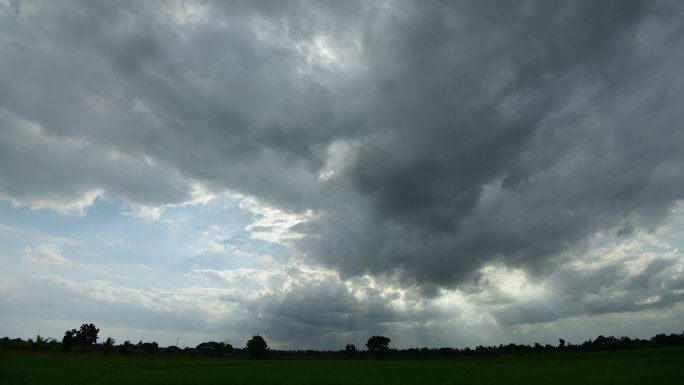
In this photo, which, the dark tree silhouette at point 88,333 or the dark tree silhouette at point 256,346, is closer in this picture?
the dark tree silhouette at point 88,333

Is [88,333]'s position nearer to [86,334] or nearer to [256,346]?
[86,334]

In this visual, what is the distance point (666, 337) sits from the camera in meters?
188

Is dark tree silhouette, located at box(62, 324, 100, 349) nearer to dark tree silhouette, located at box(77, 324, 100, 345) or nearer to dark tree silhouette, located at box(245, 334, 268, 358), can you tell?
dark tree silhouette, located at box(77, 324, 100, 345)

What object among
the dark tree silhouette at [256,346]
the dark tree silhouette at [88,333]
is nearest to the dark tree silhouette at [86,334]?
the dark tree silhouette at [88,333]

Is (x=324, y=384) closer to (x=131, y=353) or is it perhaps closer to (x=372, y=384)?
(x=372, y=384)

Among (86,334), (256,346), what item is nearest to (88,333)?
(86,334)

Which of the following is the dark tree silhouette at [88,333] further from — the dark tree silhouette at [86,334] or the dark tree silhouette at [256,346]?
the dark tree silhouette at [256,346]

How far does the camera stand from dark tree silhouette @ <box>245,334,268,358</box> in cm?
17225

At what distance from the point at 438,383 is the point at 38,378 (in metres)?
40.7

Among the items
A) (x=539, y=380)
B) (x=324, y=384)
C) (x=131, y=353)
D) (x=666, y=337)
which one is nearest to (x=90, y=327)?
(x=131, y=353)

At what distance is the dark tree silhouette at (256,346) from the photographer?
17225cm

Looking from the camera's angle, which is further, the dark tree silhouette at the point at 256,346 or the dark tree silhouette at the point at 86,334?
the dark tree silhouette at the point at 256,346

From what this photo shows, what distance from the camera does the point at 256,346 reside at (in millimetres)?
172250

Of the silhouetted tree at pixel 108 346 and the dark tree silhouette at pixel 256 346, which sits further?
the dark tree silhouette at pixel 256 346
